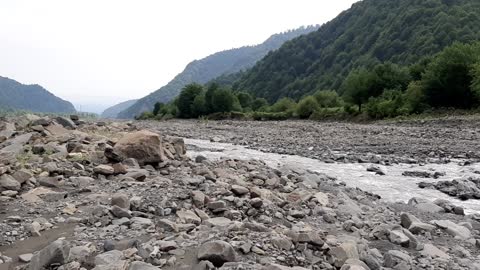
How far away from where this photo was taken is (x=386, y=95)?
58750 mm

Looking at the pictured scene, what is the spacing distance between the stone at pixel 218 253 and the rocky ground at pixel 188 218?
0.6 inches

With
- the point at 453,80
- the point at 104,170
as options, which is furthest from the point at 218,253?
the point at 453,80

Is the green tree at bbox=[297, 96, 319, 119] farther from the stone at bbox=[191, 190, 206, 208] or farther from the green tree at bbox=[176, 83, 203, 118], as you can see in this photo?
the stone at bbox=[191, 190, 206, 208]

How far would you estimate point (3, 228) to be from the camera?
691cm

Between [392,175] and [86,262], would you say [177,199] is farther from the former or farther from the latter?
[392,175]

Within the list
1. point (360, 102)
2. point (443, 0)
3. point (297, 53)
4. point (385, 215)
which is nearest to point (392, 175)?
point (385, 215)

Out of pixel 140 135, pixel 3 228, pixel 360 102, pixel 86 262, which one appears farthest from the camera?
pixel 360 102

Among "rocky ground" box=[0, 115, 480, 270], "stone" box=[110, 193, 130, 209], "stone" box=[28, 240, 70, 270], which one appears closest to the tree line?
"rocky ground" box=[0, 115, 480, 270]

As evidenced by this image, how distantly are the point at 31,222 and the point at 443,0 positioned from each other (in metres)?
144

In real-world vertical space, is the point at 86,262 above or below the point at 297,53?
below

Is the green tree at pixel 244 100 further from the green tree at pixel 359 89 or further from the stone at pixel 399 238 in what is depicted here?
the stone at pixel 399 238

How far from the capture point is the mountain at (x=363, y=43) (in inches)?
4151

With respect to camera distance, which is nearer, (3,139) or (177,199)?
(177,199)

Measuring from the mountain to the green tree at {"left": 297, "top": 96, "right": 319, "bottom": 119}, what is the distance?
135 ft
